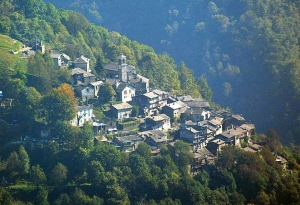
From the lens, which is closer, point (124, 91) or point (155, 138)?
point (155, 138)

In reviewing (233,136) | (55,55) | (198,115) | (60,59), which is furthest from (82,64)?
(233,136)

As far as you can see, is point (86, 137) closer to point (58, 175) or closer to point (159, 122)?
point (58, 175)

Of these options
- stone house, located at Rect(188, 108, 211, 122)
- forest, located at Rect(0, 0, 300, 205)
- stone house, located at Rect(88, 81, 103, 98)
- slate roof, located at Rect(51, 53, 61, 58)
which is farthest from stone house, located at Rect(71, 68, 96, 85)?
stone house, located at Rect(188, 108, 211, 122)

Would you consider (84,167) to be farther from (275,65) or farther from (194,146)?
(275,65)

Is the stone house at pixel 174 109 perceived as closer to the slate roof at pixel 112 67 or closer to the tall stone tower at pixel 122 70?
the tall stone tower at pixel 122 70

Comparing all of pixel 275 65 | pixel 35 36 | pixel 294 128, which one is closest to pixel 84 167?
pixel 35 36
